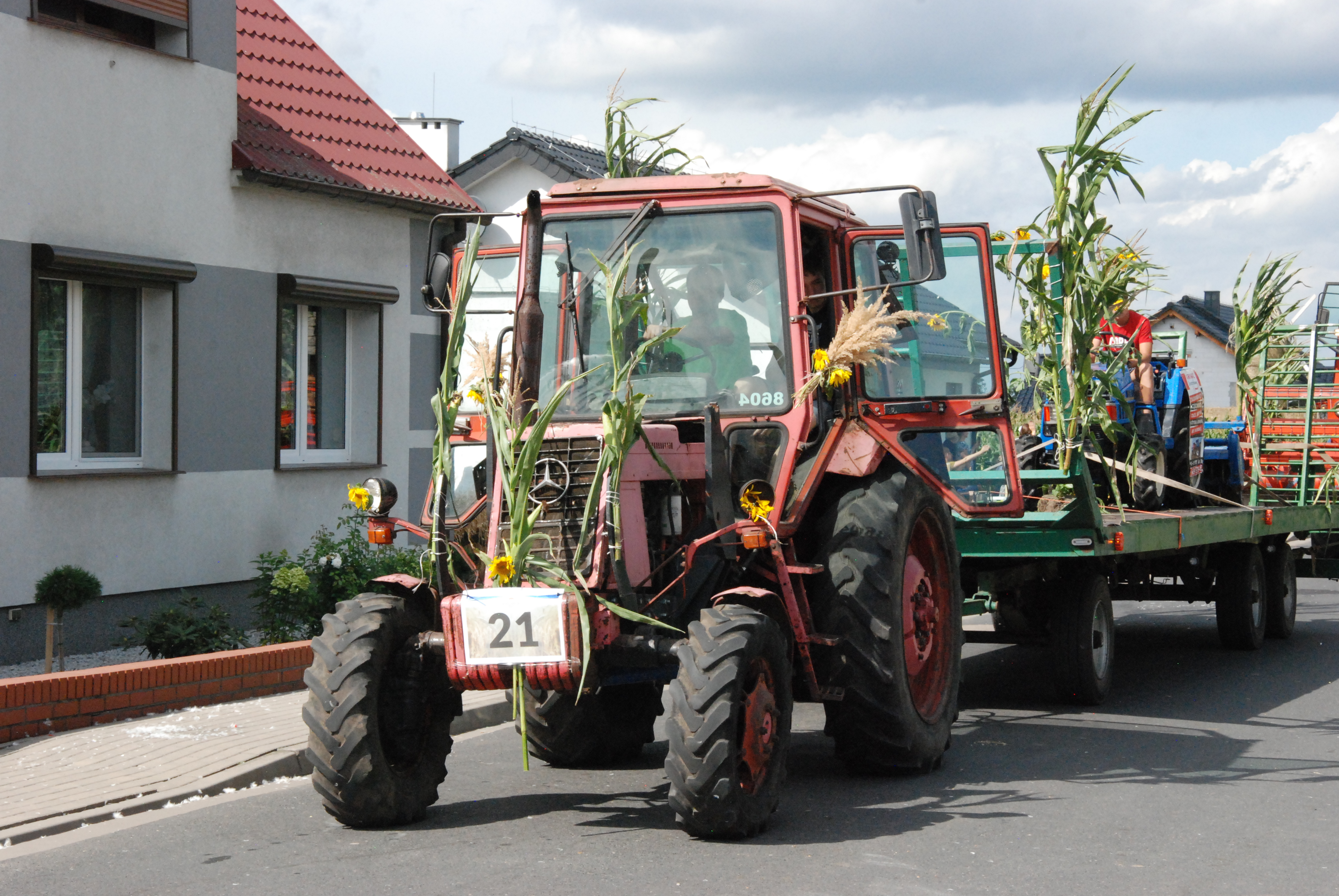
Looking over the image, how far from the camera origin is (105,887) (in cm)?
543

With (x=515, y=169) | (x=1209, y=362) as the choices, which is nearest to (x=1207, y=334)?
(x=1209, y=362)

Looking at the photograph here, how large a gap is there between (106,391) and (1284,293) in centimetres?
938

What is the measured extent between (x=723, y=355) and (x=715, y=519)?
35.7 inches

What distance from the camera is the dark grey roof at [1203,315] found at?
61.2 m

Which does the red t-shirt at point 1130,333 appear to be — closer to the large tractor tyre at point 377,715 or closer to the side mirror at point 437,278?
the side mirror at point 437,278

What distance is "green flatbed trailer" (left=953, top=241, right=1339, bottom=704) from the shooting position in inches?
362

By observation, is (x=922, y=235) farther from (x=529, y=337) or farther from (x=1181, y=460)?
(x=1181, y=460)

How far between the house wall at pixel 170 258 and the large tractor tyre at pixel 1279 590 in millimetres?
8025

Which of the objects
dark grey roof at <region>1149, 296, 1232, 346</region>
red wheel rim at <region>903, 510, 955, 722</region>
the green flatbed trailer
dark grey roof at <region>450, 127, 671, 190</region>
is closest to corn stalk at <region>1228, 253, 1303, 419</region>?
the green flatbed trailer

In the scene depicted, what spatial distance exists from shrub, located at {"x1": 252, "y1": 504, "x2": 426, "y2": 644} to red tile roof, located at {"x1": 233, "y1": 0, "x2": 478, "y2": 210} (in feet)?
10.3

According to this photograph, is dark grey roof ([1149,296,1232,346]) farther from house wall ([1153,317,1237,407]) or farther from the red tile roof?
the red tile roof

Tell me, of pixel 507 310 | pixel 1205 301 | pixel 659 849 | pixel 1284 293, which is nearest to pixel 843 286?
pixel 507 310

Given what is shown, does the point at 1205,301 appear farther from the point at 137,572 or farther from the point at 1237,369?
the point at 137,572

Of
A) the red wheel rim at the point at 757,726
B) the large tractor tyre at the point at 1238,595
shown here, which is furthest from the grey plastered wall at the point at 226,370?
the large tractor tyre at the point at 1238,595
